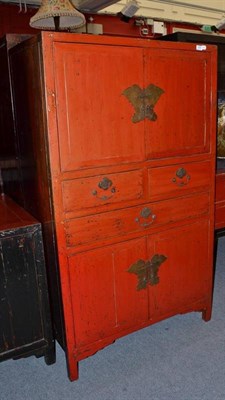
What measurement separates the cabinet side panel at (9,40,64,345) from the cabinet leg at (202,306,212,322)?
953mm

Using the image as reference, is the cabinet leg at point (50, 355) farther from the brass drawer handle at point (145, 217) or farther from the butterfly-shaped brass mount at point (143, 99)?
the butterfly-shaped brass mount at point (143, 99)

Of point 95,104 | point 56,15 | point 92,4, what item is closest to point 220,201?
point 95,104

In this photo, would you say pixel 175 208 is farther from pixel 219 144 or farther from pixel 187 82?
pixel 219 144

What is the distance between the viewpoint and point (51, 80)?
139 centimetres

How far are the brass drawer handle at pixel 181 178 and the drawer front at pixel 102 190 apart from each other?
0.22 m

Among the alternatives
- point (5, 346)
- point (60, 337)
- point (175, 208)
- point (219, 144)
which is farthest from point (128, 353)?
point (219, 144)

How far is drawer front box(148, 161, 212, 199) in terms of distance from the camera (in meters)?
1.76

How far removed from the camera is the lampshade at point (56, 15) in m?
2.61

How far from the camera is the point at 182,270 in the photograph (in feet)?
6.48

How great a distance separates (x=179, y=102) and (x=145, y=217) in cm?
61

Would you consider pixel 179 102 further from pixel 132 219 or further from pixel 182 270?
pixel 182 270

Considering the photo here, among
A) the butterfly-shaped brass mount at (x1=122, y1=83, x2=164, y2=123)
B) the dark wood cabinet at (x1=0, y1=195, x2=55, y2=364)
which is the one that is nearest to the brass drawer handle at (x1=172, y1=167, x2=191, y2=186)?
the butterfly-shaped brass mount at (x1=122, y1=83, x2=164, y2=123)

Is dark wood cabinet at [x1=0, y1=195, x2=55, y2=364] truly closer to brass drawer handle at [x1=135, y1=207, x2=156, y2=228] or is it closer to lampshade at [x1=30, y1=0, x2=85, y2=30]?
brass drawer handle at [x1=135, y1=207, x2=156, y2=228]

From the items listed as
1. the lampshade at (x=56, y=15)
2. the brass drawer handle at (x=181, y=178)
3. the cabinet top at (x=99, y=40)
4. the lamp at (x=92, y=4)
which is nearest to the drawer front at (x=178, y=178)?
the brass drawer handle at (x=181, y=178)
